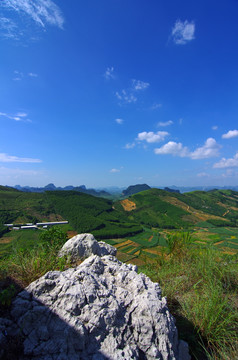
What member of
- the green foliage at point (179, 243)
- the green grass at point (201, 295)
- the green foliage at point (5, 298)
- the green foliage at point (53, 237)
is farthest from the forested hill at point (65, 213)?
the green foliage at point (5, 298)

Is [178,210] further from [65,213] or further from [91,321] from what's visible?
[91,321]

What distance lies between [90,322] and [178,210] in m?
139

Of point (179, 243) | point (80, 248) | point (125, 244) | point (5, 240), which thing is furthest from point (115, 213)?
point (80, 248)

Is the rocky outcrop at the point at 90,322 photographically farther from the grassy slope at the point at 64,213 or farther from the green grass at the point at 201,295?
the grassy slope at the point at 64,213

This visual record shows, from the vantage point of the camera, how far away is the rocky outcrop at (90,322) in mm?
2955

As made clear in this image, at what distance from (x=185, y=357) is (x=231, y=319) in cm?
193

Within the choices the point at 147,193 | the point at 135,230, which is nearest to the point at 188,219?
the point at 135,230

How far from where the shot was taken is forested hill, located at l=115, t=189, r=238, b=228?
11200cm

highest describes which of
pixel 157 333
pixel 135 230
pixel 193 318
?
pixel 157 333

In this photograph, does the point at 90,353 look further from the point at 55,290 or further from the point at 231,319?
the point at 231,319

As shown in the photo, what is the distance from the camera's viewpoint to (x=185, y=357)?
3564 millimetres

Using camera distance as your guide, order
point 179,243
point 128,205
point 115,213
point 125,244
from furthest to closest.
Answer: point 128,205 < point 115,213 < point 125,244 < point 179,243

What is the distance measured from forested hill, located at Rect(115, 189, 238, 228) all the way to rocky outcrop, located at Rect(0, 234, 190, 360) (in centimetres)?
10418

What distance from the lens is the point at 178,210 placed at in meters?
132
